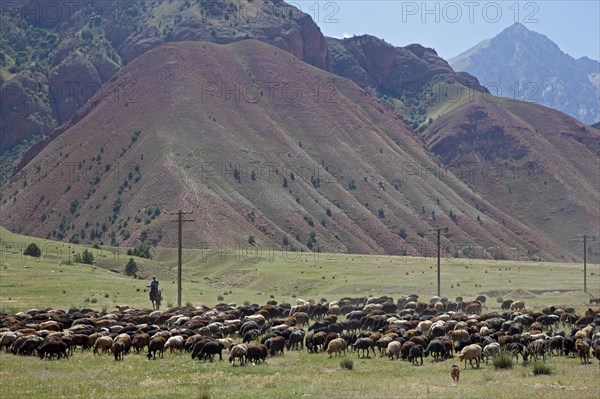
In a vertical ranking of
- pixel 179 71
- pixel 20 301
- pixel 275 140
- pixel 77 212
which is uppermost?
pixel 179 71

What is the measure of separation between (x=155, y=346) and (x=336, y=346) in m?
7.65

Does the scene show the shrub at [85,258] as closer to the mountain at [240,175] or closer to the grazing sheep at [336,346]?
the mountain at [240,175]

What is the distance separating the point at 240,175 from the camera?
460 ft

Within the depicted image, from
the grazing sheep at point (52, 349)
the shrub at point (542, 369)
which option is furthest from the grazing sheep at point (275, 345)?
the shrub at point (542, 369)

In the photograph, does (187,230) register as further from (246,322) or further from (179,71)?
(246,322)

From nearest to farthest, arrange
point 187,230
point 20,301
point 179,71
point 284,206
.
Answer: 1. point 20,301
2. point 187,230
3. point 284,206
4. point 179,71

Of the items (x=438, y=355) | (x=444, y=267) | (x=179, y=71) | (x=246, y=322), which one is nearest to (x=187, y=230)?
(x=444, y=267)

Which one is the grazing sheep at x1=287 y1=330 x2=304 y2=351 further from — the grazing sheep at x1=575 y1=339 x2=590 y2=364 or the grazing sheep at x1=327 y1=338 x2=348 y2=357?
the grazing sheep at x1=575 y1=339 x2=590 y2=364

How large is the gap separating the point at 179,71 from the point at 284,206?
169 ft

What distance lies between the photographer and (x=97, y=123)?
16800 centimetres

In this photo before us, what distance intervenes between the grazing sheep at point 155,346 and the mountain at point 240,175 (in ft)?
256

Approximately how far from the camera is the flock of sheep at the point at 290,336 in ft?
103

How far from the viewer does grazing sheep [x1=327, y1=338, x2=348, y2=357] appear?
3321cm

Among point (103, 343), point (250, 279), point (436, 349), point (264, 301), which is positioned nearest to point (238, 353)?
point (103, 343)
